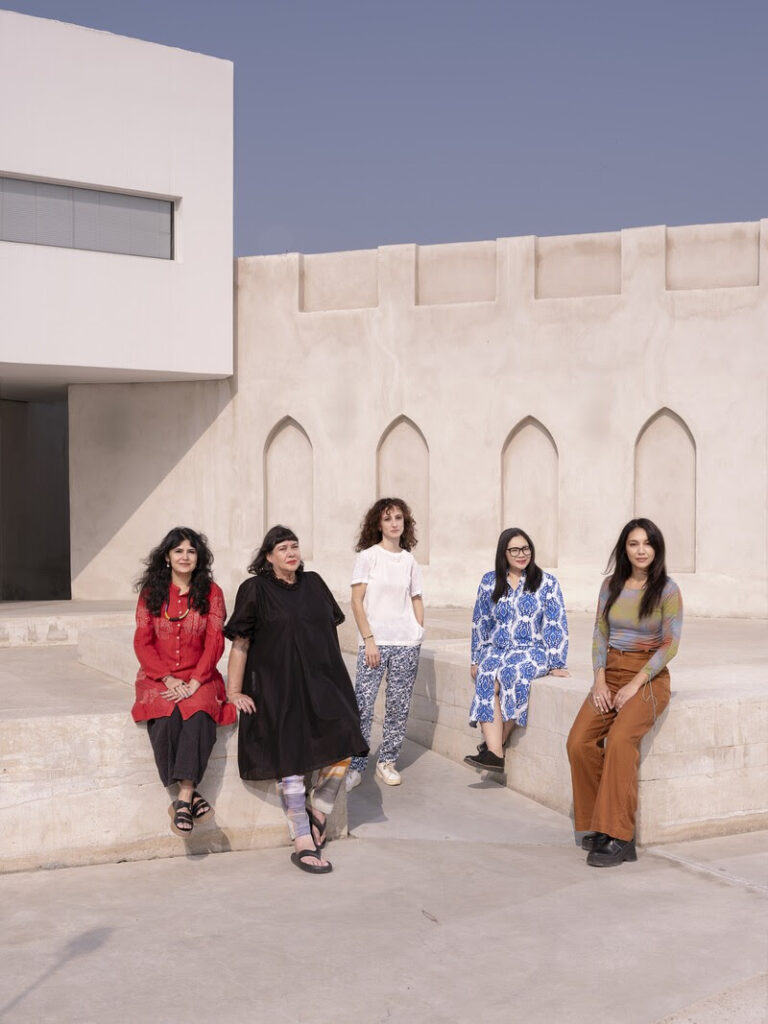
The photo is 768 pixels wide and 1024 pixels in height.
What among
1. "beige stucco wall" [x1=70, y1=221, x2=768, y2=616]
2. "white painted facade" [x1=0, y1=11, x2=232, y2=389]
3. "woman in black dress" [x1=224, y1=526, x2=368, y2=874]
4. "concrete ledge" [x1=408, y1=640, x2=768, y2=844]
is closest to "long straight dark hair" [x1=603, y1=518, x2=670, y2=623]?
"concrete ledge" [x1=408, y1=640, x2=768, y2=844]

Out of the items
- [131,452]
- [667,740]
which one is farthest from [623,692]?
[131,452]

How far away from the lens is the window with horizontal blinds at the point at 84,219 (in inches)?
580

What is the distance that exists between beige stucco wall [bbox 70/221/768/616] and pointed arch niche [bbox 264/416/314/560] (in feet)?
0.11

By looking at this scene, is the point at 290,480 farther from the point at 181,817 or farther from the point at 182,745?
the point at 181,817

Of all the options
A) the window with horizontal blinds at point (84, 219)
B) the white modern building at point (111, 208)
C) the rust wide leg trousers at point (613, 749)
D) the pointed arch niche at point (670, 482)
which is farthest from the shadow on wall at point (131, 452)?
the rust wide leg trousers at point (613, 749)

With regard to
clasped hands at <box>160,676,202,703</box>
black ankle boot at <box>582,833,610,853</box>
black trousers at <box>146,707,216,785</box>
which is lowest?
black ankle boot at <box>582,833,610,853</box>

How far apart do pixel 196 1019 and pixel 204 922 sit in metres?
1.04

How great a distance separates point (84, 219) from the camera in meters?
15.3

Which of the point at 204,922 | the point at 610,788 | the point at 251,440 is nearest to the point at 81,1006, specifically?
the point at 204,922

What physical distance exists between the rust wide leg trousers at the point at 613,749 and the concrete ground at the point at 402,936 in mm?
275

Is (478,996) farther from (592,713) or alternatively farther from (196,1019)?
(592,713)

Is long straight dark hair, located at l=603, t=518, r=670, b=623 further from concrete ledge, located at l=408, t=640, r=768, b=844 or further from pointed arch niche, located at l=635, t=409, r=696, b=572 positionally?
pointed arch niche, located at l=635, t=409, r=696, b=572

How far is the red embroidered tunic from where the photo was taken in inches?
242

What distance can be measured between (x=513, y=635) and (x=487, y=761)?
3.04 ft
